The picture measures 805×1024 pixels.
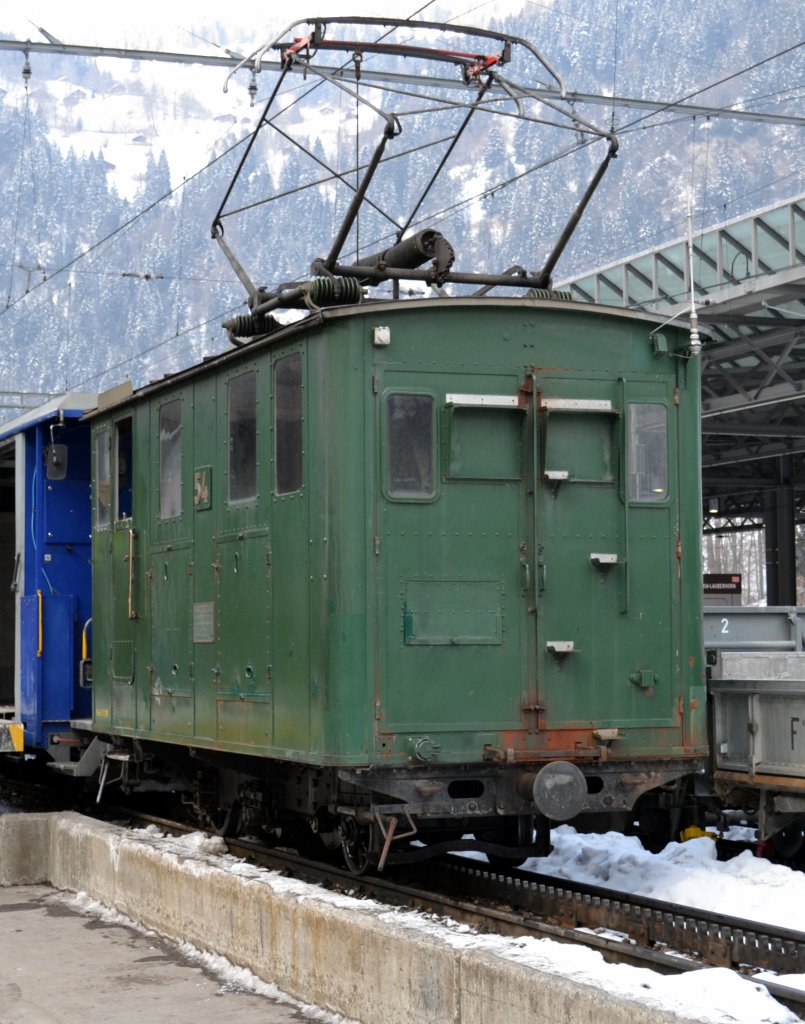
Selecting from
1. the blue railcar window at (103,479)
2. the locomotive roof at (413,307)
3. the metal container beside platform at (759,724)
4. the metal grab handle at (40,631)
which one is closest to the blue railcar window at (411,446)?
the locomotive roof at (413,307)

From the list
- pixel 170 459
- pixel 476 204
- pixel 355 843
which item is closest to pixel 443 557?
pixel 355 843

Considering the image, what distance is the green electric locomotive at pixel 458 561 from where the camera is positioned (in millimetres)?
8648

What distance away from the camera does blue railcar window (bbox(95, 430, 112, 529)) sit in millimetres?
12188

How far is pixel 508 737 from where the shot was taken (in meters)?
8.79

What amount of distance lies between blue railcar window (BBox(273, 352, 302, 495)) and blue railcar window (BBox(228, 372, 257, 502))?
0.32 m

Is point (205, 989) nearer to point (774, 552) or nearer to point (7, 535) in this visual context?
point (7, 535)

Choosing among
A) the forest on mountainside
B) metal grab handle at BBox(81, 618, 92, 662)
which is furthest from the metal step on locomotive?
the forest on mountainside

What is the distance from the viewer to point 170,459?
10945 millimetres

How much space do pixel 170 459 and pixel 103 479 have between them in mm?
1548

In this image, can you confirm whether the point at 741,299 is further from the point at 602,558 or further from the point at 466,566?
the point at 466,566

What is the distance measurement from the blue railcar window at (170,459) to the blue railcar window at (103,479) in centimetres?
119

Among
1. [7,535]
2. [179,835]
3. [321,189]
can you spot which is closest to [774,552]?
[7,535]

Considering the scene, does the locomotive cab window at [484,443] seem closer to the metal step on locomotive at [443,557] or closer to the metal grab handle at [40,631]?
the metal step on locomotive at [443,557]

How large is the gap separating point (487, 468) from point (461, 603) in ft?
2.66
